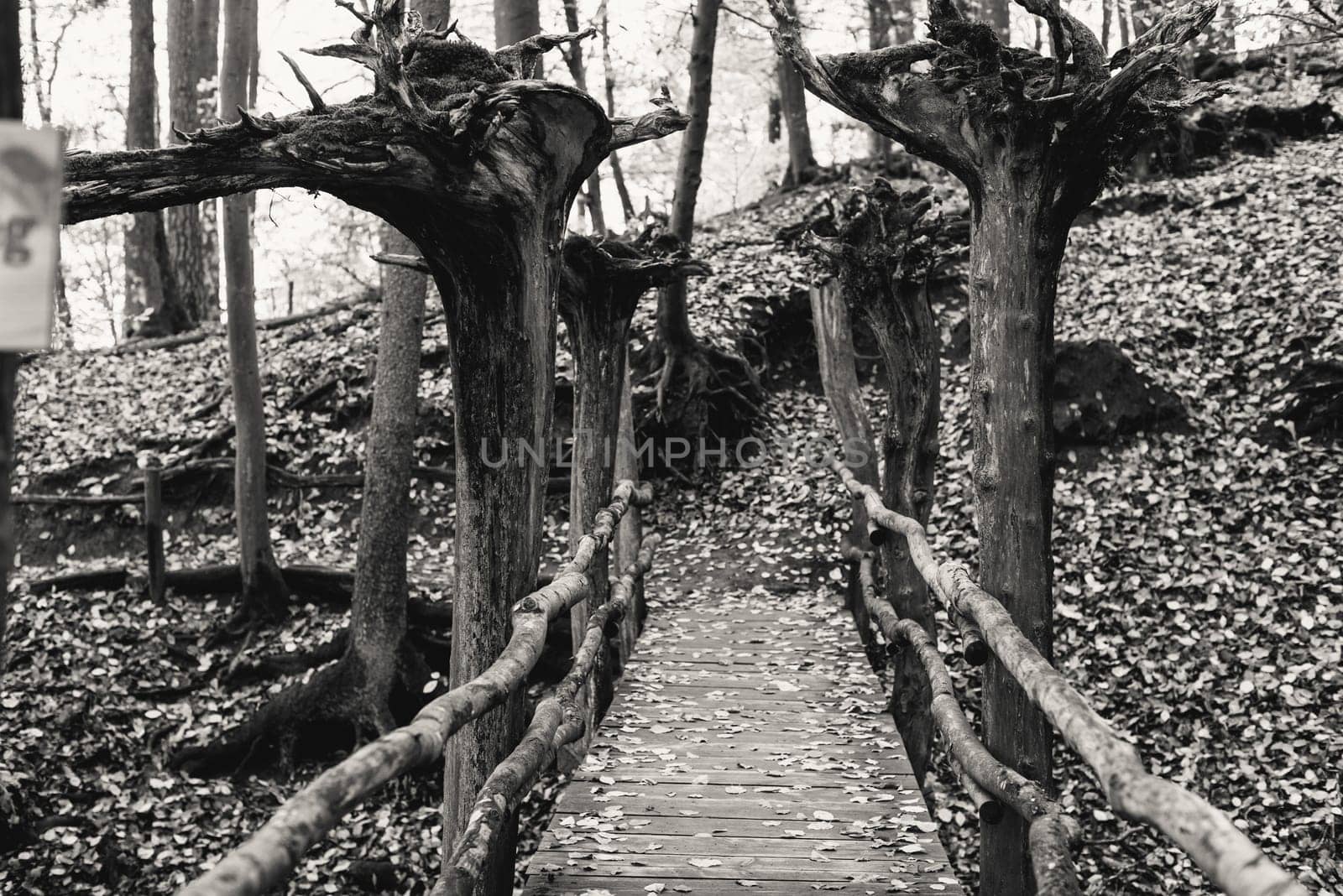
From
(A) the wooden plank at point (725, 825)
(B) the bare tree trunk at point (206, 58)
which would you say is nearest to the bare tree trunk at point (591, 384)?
(A) the wooden plank at point (725, 825)

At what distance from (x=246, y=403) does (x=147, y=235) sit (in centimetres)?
792

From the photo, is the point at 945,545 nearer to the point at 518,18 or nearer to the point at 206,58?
the point at 518,18

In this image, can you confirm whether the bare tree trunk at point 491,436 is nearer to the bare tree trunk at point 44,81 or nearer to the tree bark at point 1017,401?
the tree bark at point 1017,401

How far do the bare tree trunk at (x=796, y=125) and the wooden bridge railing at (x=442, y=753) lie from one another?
1328 centimetres

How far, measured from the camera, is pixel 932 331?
7.41m

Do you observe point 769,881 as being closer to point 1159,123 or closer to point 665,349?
point 1159,123

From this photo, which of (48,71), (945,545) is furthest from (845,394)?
(48,71)

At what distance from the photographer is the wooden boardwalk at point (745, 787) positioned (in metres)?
4.28

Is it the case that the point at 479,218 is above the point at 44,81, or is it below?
below

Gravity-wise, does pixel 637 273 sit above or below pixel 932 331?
above

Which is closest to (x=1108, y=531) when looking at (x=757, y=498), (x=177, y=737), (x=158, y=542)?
(x=757, y=498)

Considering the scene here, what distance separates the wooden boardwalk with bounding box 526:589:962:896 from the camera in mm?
4277

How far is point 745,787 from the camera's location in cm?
532

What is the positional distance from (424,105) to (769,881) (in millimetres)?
3494
